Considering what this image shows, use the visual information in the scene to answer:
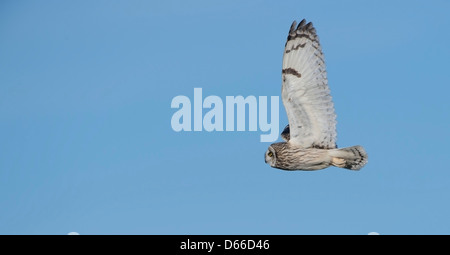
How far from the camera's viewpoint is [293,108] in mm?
9109

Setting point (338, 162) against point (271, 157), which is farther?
point (271, 157)

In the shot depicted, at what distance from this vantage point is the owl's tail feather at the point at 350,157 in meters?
9.17

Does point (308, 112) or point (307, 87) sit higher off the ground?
point (307, 87)

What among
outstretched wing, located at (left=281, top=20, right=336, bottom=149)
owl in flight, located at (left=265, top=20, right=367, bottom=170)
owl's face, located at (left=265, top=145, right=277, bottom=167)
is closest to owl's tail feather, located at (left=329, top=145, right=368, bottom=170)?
owl in flight, located at (left=265, top=20, right=367, bottom=170)

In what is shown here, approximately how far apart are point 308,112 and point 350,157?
0.69 m

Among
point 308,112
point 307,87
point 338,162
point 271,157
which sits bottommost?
point 338,162

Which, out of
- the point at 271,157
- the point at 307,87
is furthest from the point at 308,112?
the point at 271,157

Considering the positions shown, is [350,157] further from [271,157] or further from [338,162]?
[271,157]

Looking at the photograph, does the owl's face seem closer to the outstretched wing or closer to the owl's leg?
the outstretched wing

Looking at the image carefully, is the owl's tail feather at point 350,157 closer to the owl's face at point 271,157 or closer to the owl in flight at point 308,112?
the owl in flight at point 308,112

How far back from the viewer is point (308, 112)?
9.07 meters

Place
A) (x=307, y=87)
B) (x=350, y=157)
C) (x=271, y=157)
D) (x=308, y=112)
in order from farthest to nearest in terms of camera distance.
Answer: (x=271, y=157)
(x=350, y=157)
(x=308, y=112)
(x=307, y=87)
